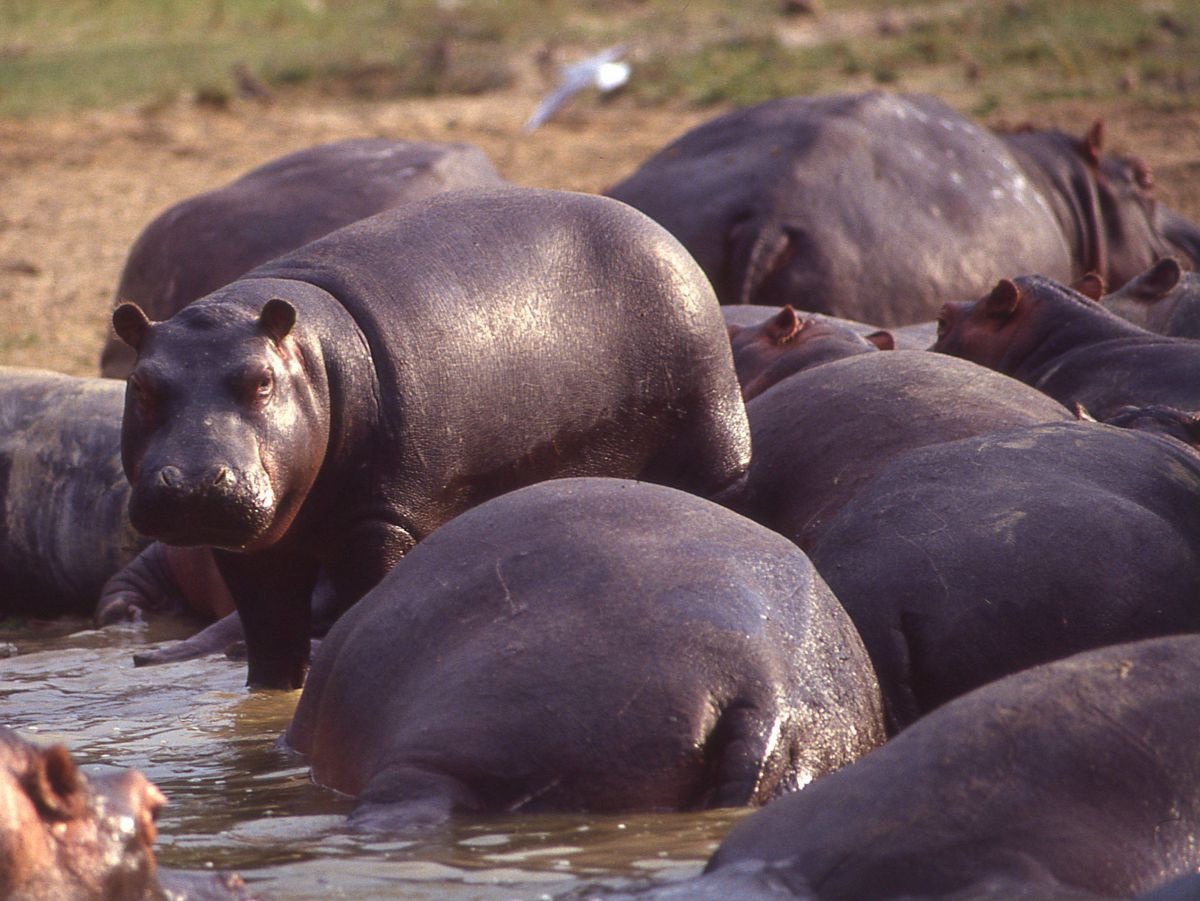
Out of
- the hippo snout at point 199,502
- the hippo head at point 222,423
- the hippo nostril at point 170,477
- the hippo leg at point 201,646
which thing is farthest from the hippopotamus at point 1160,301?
the hippo nostril at point 170,477

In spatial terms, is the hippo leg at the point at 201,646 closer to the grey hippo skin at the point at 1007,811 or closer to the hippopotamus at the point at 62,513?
the hippopotamus at the point at 62,513

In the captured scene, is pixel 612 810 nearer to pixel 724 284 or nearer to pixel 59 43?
pixel 724 284

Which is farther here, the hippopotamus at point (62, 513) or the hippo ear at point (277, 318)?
the hippopotamus at point (62, 513)

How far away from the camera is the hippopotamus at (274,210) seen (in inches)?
329

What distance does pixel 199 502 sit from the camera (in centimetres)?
453

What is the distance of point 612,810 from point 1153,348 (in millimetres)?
3107

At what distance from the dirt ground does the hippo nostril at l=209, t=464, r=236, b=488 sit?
218 inches

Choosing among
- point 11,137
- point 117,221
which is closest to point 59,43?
point 11,137

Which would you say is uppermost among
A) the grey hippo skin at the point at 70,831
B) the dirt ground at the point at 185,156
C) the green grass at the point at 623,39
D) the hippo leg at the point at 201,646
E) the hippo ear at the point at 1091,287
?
the grey hippo skin at the point at 70,831

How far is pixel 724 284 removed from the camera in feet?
28.1

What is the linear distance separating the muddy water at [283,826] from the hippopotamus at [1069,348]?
249 centimetres

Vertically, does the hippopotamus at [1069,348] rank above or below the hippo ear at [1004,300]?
below

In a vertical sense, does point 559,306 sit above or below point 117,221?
above

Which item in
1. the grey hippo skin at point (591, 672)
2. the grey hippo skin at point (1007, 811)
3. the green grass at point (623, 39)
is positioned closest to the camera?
the grey hippo skin at point (1007, 811)
